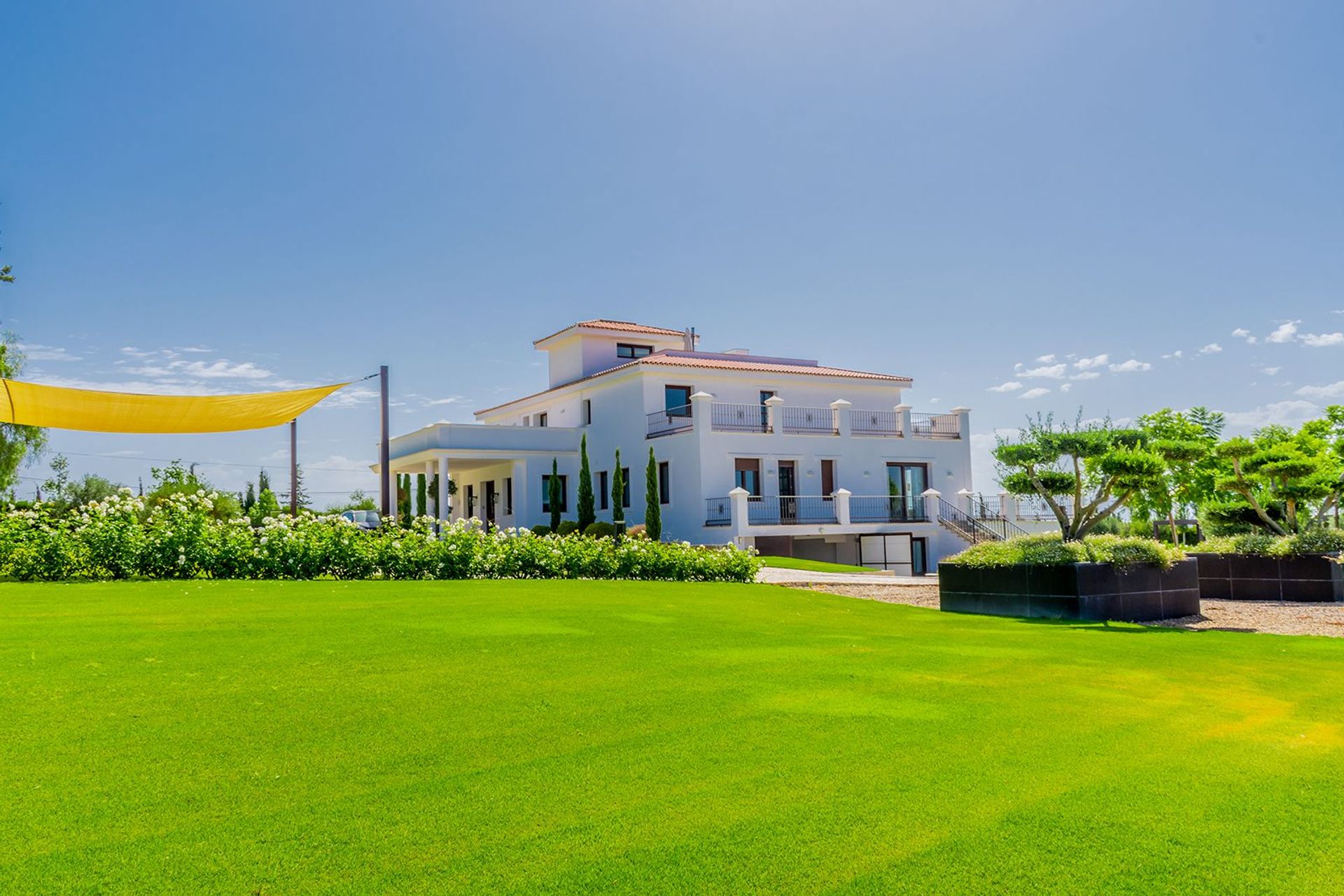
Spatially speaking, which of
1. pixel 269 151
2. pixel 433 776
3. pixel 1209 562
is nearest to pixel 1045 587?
pixel 1209 562

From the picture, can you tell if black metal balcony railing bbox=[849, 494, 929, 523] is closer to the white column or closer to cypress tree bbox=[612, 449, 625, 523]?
cypress tree bbox=[612, 449, 625, 523]

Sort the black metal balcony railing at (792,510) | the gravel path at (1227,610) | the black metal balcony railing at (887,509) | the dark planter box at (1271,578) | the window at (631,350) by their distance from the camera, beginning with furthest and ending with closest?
the window at (631,350), the black metal balcony railing at (887,509), the black metal balcony railing at (792,510), the dark planter box at (1271,578), the gravel path at (1227,610)

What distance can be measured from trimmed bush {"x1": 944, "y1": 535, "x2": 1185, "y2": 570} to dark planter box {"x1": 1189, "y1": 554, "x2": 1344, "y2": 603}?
4042 millimetres

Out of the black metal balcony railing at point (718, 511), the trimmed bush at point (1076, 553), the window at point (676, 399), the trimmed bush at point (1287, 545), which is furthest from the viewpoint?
the window at point (676, 399)

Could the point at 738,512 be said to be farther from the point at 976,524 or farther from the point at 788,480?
the point at 976,524

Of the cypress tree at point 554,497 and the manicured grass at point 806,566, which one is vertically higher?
the cypress tree at point 554,497

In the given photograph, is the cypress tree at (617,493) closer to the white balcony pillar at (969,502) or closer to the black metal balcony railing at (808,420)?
the black metal balcony railing at (808,420)

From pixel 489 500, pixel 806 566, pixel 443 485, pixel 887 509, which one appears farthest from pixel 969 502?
pixel 489 500

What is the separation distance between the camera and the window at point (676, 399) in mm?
31344

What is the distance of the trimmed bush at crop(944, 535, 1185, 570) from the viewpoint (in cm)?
1199

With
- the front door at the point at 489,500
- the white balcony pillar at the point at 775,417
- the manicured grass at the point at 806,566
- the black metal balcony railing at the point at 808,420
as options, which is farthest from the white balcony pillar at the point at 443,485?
the manicured grass at the point at 806,566

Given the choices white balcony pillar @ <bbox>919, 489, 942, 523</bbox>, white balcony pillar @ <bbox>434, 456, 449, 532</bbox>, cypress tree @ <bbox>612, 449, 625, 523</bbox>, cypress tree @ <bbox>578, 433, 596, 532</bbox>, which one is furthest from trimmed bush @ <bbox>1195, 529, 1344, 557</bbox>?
white balcony pillar @ <bbox>434, 456, 449, 532</bbox>

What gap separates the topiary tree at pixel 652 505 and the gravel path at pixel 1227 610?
9.93 metres

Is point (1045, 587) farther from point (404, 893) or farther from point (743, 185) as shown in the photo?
point (404, 893)
